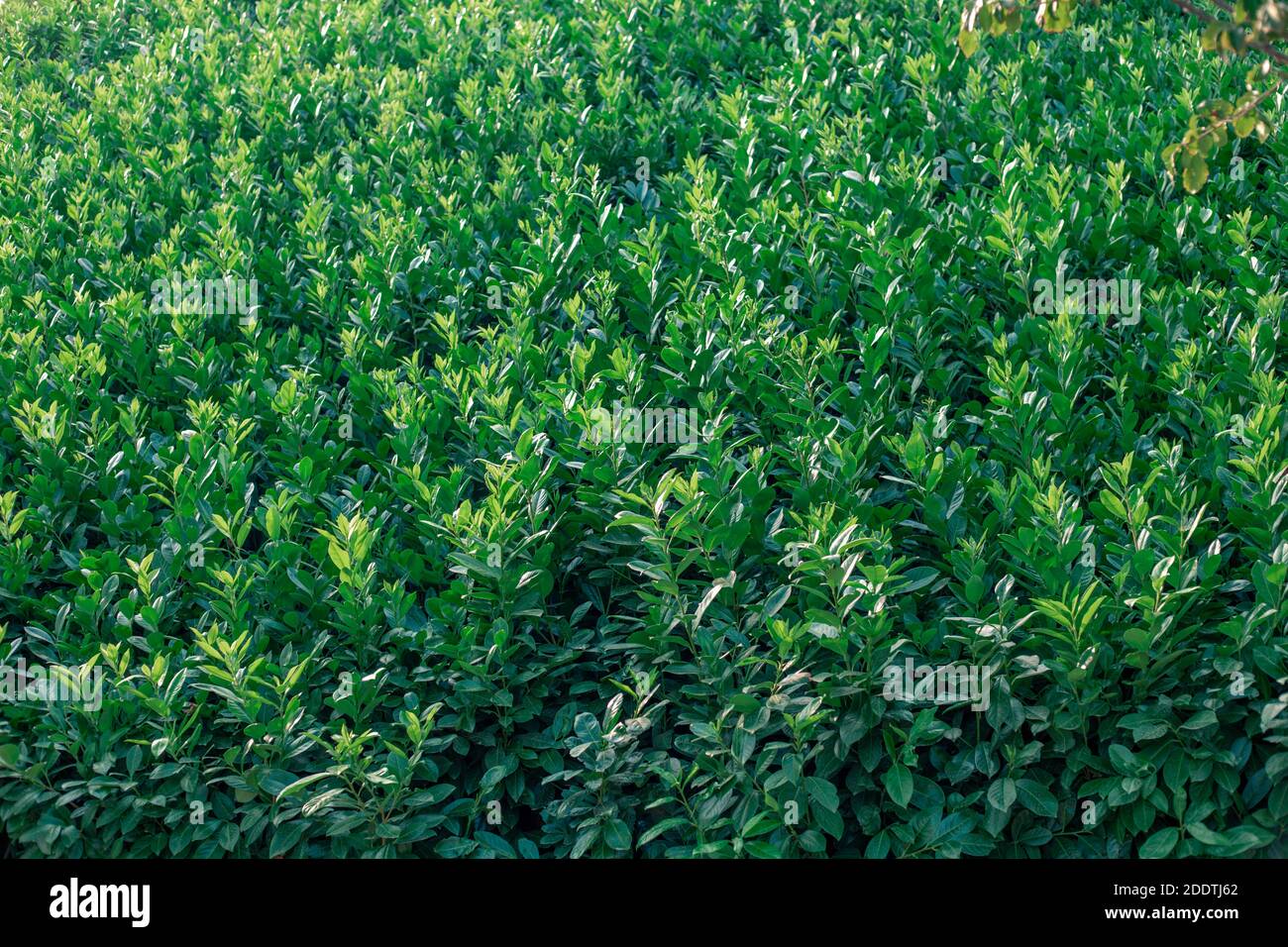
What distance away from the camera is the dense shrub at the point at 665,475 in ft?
12.7

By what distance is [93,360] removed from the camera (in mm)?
5816

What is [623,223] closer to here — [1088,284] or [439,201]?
[439,201]

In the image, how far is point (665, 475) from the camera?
14.4 feet

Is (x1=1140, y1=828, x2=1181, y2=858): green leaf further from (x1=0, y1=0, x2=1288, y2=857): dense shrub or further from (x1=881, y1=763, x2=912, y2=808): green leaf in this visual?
(x1=881, y1=763, x2=912, y2=808): green leaf

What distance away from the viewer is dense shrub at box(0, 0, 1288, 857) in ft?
12.7

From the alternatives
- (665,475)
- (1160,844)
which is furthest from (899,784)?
(665,475)

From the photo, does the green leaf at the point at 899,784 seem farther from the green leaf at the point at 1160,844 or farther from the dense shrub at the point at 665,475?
the green leaf at the point at 1160,844

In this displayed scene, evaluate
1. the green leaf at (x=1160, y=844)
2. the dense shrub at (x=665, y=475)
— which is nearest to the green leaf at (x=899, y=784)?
the dense shrub at (x=665, y=475)

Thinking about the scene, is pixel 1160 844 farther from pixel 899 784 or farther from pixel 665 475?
pixel 665 475

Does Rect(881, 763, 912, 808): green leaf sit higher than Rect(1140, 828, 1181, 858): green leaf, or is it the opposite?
Rect(881, 763, 912, 808): green leaf

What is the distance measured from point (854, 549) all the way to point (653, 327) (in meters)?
1.89

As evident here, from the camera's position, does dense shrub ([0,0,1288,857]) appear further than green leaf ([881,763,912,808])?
Yes

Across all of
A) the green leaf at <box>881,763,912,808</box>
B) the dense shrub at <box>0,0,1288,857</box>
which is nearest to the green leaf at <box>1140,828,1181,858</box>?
the dense shrub at <box>0,0,1288,857</box>
